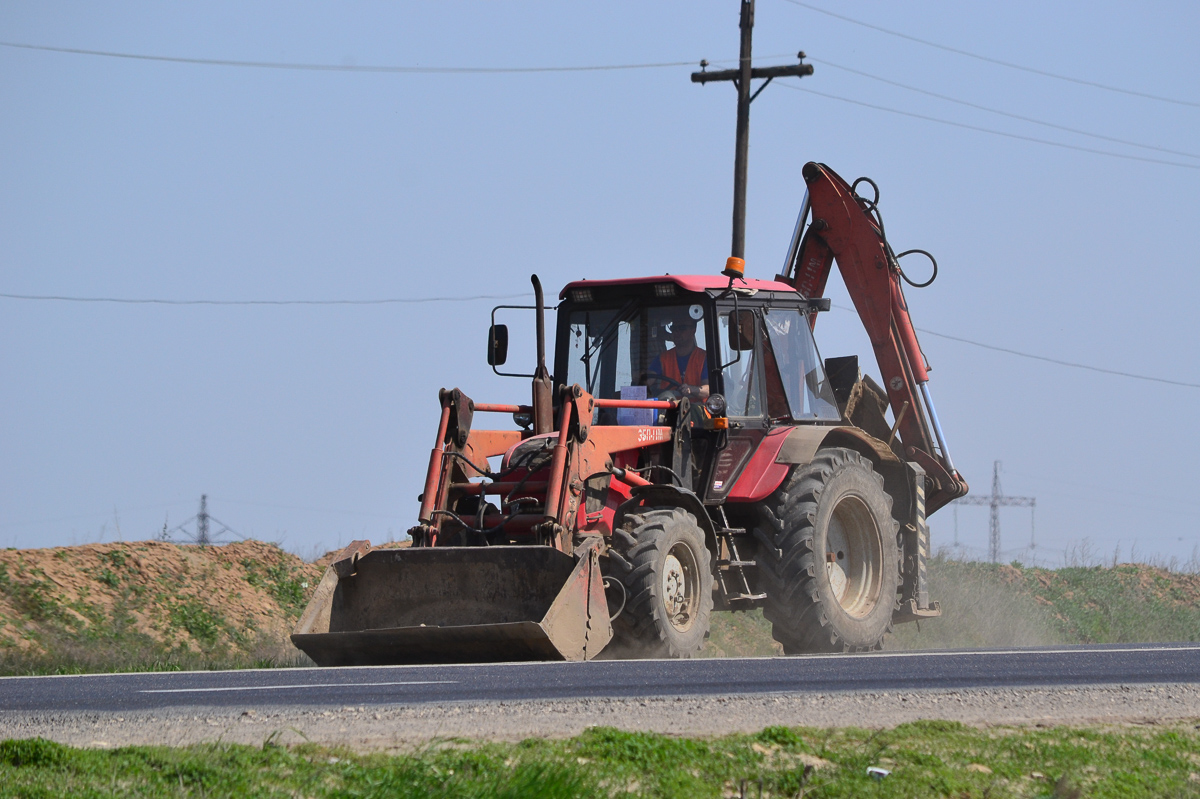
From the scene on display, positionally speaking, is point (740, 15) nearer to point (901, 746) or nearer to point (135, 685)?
point (135, 685)

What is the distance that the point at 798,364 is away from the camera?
1222cm

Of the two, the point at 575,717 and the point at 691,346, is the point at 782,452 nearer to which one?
the point at 691,346

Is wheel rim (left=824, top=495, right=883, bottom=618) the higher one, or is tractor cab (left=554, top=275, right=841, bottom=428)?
tractor cab (left=554, top=275, right=841, bottom=428)

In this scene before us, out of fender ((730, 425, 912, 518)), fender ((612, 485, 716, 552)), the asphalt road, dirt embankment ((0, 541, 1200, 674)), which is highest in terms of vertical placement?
fender ((730, 425, 912, 518))

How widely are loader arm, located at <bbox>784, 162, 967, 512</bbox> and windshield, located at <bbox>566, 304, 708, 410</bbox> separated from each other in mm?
3212

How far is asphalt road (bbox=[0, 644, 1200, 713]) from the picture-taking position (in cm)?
634

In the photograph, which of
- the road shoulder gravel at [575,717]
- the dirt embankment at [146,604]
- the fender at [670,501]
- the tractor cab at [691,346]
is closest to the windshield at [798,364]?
the tractor cab at [691,346]

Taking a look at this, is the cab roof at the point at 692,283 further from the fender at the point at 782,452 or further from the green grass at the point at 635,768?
the green grass at the point at 635,768

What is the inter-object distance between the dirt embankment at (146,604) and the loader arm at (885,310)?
646 cm

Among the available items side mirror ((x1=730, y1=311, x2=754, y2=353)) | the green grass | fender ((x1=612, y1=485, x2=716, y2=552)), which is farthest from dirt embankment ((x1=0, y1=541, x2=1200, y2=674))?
the green grass

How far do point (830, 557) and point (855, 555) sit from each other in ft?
2.09

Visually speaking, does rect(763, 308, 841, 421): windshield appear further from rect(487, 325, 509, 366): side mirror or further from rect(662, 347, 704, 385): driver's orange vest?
rect(487, 325, 509, 366): side mirror

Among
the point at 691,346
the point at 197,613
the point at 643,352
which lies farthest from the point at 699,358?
the point at 197,613

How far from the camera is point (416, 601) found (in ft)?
32.7
